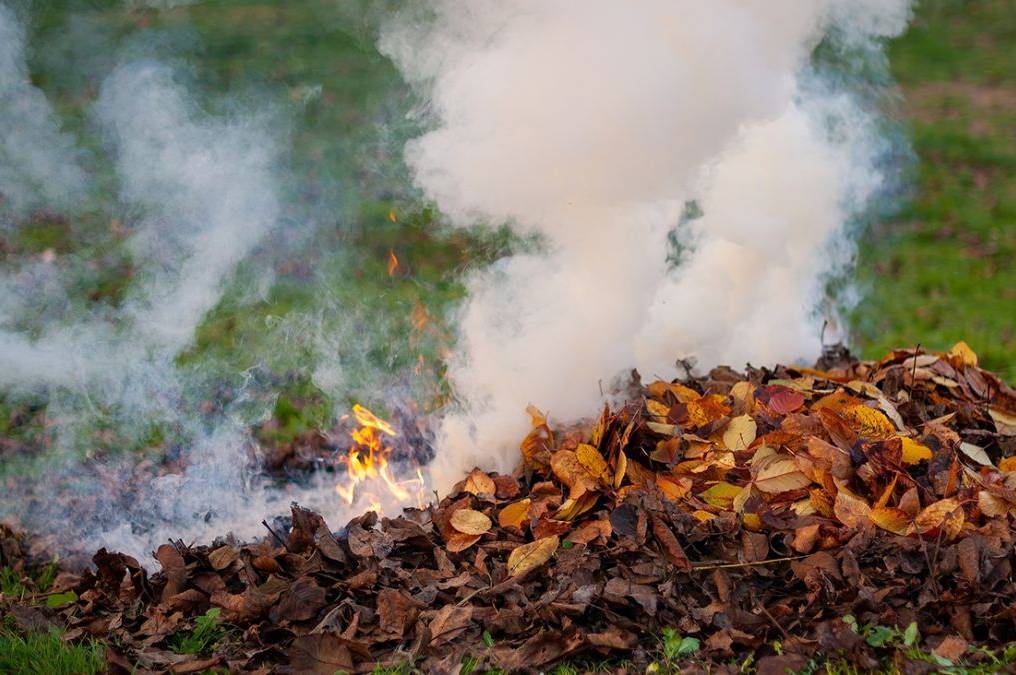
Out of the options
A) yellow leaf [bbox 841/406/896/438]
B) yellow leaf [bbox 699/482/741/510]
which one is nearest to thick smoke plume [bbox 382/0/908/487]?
yellow leaf [bbox 699/482/741/510]

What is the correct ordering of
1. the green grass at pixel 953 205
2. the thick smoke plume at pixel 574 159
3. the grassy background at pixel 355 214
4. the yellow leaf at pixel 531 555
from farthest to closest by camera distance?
the green grass at pixel 953 205, the grassy background at pixel 355 214, the thick smoke plume at pixel 574 159, the yellow leaf at pixel 531 555

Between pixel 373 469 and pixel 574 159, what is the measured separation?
1.45 m

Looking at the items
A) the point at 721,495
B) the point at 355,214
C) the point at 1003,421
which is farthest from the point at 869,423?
the point at 355,214

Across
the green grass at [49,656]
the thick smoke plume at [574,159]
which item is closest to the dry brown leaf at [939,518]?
the thick smoke plume at [574,159]

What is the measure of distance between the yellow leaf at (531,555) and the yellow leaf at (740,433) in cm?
77

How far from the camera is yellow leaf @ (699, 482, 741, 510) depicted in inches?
135

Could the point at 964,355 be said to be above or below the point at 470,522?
above

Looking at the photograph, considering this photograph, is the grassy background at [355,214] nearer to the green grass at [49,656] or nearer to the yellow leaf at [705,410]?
the yellow leaf at [705,410]

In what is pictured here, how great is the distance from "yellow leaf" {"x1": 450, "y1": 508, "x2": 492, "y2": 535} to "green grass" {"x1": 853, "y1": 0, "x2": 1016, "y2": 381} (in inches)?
140

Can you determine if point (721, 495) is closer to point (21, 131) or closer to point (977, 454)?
point (977, 454)

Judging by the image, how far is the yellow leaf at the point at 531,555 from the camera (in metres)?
3.25

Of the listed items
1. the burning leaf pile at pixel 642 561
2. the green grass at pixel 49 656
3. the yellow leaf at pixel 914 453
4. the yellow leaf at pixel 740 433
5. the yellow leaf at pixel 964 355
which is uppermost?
the yellow leaf at pixel 964 355

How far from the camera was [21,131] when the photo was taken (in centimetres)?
504

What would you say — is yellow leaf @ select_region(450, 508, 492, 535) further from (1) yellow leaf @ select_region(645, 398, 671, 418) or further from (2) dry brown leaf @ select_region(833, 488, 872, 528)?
(2) dry brown leaf @ select_region(833, 488, 872, 528)
